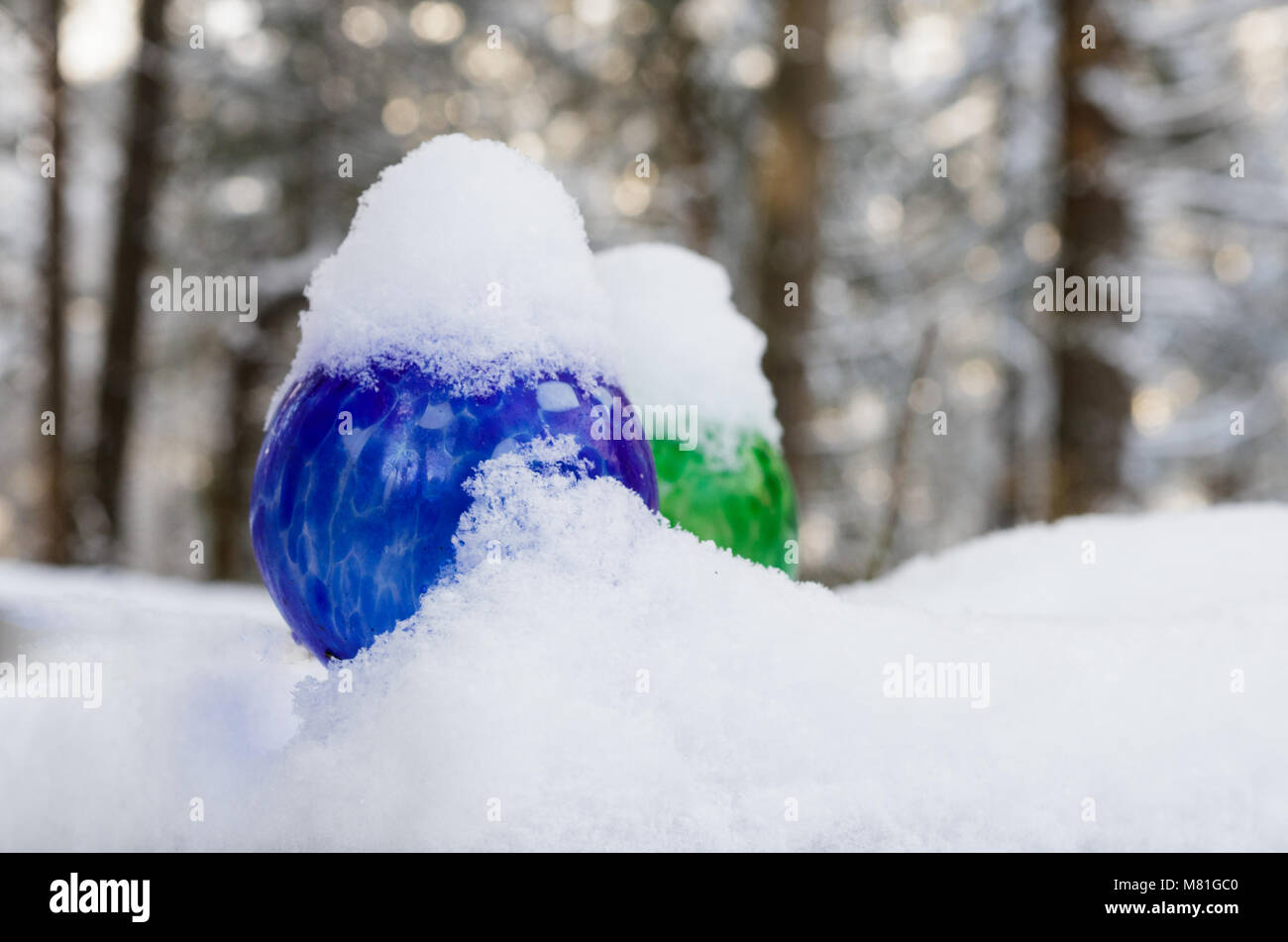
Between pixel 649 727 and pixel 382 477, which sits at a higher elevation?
pixel 382 477

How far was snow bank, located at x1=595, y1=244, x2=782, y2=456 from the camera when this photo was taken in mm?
2174

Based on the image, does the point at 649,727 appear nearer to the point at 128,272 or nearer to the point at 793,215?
the point at 793,215

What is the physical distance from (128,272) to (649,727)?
8.48m

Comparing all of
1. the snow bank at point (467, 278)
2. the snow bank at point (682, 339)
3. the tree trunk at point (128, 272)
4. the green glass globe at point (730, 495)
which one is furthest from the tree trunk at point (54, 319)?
the snow bank at point (467, 278)

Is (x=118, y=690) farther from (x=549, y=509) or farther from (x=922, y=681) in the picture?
(x=922, y=681)

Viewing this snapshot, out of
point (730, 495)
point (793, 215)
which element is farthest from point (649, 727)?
point (793, 215)

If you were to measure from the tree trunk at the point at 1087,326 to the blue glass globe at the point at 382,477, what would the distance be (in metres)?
5.06

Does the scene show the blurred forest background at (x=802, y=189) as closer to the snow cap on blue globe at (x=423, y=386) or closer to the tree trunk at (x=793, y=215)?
the tree trunk at (x=793, y=215)

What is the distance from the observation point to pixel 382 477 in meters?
1.51

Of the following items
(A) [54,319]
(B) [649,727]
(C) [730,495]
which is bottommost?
(B) [649,727]

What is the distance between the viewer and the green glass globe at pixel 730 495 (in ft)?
7.08

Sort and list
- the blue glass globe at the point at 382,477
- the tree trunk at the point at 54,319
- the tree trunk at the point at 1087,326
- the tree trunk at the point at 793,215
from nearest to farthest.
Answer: the blue glass globe at the point at 382,477 → the tree trunk at the point at 1087,326 → the tree trunk at the point at 793,215 → the tree trunk at the point at 54,319
